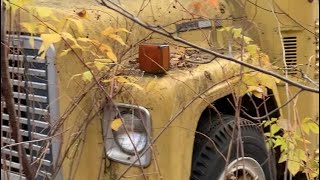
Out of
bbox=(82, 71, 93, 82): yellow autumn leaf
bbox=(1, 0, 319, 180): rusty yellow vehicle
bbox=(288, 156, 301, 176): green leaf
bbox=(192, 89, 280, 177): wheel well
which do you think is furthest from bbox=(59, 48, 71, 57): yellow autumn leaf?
bbox=(288, 156, 301, 176): green leaf

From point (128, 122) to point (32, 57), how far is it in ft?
1.82

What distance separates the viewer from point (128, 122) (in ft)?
9.91

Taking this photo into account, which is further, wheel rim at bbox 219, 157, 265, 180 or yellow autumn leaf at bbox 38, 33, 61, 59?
wheel rim at bbox 219, 157, 265, 180

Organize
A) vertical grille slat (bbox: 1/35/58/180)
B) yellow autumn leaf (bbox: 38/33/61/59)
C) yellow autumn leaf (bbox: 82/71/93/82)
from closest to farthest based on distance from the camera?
yellow autumn leaf (bbox: 38/33/61/59) < yellow autumn leaf (bbox: 82/71/93/82) < vertical grille slat (bbox: 1/35/58/180)

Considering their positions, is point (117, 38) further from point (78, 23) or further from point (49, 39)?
point (49, 39)

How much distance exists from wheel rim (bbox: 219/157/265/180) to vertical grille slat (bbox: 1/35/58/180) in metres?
0.88

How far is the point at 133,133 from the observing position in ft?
9.88

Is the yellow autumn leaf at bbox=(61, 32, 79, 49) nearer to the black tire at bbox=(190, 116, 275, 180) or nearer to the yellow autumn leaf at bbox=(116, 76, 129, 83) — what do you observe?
the yellow autumn leaf at bbox=(116, 76, 129, 83)

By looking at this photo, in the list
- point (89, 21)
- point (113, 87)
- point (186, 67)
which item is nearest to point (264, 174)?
point (186, 67)

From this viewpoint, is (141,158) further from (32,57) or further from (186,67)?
(32,57)

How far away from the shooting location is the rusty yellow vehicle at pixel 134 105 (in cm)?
296

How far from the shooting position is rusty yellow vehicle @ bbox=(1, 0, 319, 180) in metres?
2.96

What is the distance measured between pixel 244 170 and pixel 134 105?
0.67 m

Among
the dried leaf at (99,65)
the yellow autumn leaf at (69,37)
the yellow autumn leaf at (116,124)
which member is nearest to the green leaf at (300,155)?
the yellow autumn leaf at (116,124)
